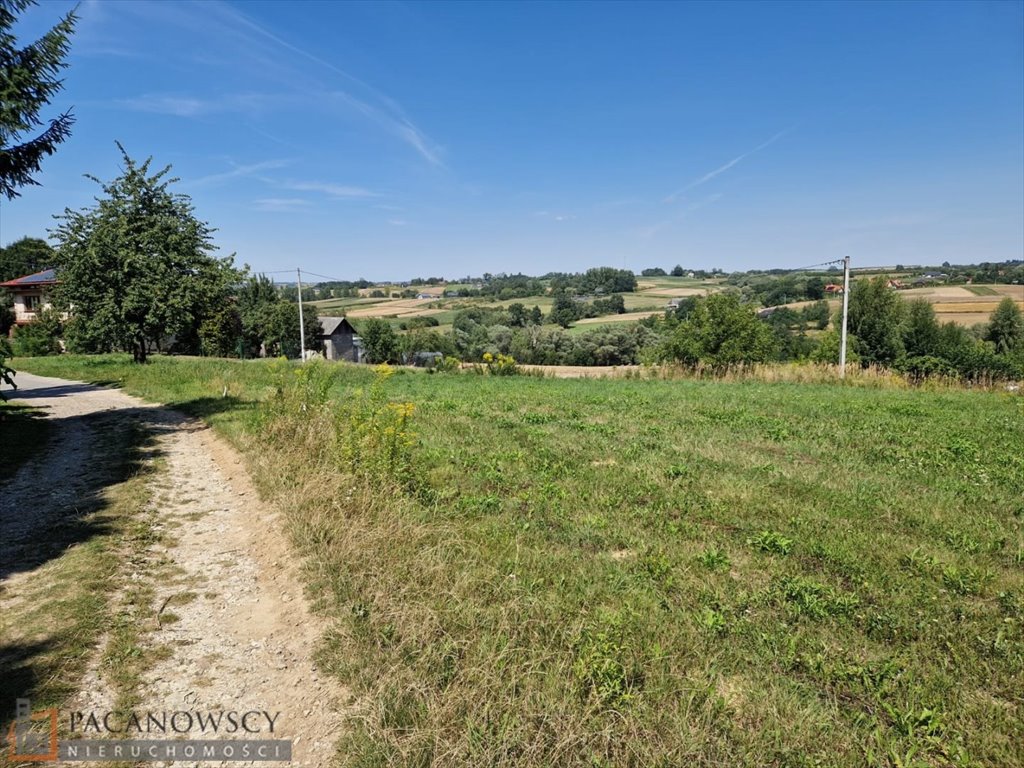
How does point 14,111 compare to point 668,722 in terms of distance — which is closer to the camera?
point 668,722

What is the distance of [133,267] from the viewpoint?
20.0 meters

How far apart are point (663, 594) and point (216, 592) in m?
3.52

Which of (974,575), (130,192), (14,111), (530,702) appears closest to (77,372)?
(130,192)

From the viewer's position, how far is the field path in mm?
2982

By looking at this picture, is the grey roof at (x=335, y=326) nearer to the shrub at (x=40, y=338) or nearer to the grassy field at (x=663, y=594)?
the shrub at (x=40, y=338)

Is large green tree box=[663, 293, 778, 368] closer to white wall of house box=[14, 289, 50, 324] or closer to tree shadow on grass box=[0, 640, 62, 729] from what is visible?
tree shadow on grass box=[0, 640, 62, 729]

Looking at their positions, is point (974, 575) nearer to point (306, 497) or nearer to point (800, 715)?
point (800, 715)

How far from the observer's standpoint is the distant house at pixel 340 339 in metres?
59.3

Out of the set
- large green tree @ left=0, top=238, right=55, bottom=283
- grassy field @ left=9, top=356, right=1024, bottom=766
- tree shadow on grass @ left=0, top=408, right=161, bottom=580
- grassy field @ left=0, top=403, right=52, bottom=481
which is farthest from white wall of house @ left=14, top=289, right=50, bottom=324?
grassy field @ left=9, top=356, right=1024, bottom=766

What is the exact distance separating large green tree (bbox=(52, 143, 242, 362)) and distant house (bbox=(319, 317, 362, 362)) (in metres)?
36.9

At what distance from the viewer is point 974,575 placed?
4.25m

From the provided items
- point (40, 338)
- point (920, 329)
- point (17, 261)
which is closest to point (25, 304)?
point (40, 338)

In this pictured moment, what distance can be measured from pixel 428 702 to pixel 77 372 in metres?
22.8

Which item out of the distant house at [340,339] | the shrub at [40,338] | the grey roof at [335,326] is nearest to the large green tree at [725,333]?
the shrub at [40,338]
